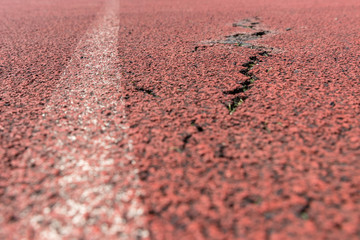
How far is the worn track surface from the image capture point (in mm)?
827

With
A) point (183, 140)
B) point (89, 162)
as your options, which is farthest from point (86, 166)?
point (183, 140)

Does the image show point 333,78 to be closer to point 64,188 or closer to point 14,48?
point 64,188

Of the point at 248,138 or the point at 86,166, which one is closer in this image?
the point at 86,166

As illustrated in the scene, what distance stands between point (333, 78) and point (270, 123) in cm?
65

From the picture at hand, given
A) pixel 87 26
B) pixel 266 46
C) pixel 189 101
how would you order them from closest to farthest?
pixel 189 101
pixel 266 46
pixel 87 26

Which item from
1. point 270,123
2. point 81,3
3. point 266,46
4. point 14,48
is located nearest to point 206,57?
point 266,46

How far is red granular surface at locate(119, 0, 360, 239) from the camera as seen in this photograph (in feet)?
2.68

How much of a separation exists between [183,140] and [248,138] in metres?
0.25

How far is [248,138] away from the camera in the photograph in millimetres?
1159

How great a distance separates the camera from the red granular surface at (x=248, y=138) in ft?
2.68

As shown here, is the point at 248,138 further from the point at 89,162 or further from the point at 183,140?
the point at 89,162

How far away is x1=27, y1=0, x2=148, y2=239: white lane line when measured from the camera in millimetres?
821

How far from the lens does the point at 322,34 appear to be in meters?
2.59

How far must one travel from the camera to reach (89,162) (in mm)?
1064
